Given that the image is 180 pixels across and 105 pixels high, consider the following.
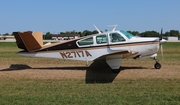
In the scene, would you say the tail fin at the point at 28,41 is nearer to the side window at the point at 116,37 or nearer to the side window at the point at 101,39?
the side window at the point at 101,39

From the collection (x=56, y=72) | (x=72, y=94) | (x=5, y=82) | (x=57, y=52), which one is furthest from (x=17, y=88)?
(x=57, y=52)

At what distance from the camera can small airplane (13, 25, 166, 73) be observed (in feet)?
37.9

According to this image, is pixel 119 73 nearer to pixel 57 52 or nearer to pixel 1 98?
pixel 57 52

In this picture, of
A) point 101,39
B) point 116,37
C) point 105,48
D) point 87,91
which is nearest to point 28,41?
point 101,39

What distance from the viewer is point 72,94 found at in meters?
7.75

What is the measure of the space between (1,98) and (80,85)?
9.55ft

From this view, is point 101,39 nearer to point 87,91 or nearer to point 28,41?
point 28,41

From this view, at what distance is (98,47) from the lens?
1183 cm

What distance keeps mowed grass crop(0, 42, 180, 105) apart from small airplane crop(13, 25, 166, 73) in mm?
1857

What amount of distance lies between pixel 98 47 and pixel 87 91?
4.02m

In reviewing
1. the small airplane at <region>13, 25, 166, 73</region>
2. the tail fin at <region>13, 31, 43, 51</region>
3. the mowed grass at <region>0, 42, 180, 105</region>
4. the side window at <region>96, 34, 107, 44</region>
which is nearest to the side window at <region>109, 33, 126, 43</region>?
the small airplane at <region>13, 25, 166, 73</region>

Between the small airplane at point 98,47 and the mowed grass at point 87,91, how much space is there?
1.86 meters

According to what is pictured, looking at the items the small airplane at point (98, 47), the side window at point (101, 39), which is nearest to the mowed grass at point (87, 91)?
the small airplane at point (98, 47)

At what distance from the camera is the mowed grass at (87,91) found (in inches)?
268
